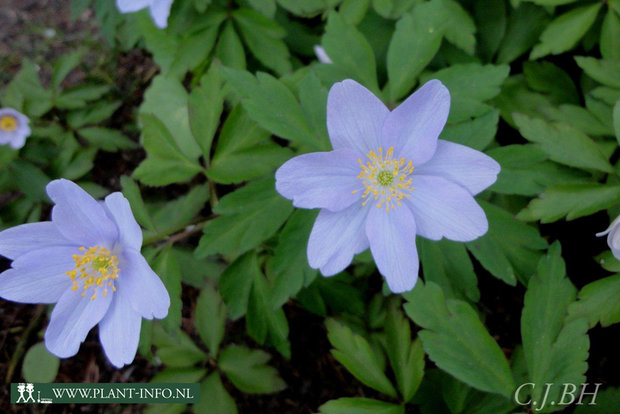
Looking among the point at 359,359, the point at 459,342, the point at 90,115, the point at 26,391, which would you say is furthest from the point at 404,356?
the point at 90,115

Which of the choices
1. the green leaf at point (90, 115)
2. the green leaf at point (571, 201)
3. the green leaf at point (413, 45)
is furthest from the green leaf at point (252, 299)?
the green leaf at point (90, 115)

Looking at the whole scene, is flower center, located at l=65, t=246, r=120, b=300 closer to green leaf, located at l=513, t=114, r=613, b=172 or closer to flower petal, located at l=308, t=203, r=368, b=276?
flower petal, located at l=308, t=203, r=368, b=276

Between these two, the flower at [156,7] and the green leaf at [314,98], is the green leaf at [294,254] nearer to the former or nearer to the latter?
the green leaf at [314,98]

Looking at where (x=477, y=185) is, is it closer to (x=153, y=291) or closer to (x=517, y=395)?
(x=517, y=395)

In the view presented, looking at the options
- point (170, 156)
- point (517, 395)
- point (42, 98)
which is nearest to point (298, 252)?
point (170, 156)

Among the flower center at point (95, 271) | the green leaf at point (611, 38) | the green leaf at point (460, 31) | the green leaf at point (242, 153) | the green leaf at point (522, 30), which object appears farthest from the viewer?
the green leaf at point (522, 30)

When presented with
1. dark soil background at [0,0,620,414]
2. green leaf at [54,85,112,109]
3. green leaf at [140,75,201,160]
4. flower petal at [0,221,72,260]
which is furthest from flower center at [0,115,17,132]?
flower petal at [0,221,72,260]

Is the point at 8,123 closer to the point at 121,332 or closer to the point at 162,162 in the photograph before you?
the point at 162,162
